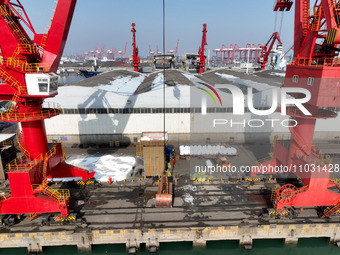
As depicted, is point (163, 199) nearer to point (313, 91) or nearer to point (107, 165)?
point (107, 165)

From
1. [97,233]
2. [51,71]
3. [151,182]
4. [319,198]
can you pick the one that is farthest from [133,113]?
[319,198]

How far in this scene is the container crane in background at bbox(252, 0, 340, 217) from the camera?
609 inches

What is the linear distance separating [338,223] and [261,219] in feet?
18.8

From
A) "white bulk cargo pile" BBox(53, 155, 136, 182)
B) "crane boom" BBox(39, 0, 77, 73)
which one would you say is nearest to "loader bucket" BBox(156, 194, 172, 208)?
"white bulk cargo pile" BBox(53, 155, 136, 182)

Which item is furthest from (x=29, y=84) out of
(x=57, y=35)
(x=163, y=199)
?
(x=163, y=199)

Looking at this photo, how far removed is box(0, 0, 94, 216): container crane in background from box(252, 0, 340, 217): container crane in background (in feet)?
59.6

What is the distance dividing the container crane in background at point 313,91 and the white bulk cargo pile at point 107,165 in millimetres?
15992

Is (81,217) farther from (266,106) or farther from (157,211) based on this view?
(266,106)

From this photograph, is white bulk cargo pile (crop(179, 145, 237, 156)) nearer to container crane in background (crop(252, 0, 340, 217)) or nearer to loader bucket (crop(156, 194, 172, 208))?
container crane in background (crop(252, 0, 340, 217))

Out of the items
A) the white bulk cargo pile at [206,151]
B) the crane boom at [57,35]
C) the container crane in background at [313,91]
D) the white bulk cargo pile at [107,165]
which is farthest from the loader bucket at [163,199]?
the crane boom at [57,35]

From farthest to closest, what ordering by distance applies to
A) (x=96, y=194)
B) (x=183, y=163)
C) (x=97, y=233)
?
(x=183, y=163) → (x=96, y=194) → (x=97, y=233)

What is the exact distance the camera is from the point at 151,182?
22406 mm

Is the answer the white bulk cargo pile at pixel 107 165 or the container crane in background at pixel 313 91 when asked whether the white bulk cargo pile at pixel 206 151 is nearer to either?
the white bulk cargo pile at pixel 107 165

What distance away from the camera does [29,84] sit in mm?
15883
